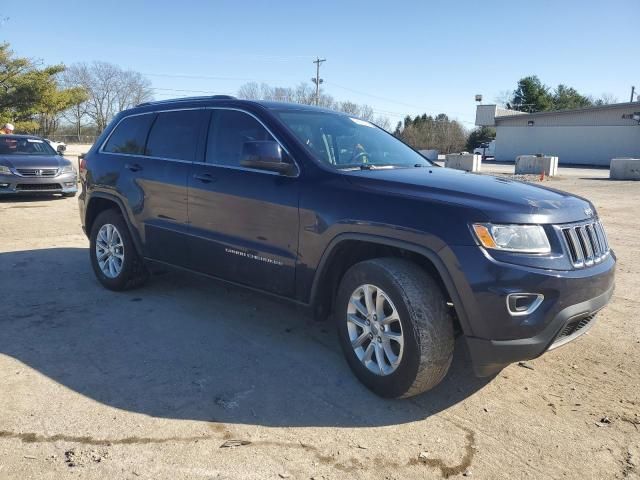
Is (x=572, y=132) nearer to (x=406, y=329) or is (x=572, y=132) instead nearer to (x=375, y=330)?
(x=375, y=330)

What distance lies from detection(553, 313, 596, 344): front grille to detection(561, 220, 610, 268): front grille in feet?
1.04

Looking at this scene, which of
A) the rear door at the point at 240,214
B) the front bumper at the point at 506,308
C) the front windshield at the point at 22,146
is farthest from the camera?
the front windshield at the point at 22,146

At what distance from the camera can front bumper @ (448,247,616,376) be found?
9.25ft

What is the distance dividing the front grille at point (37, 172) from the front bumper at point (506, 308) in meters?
11.6

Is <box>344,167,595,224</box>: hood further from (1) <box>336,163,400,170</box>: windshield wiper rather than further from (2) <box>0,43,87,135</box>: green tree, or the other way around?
(2) <box>0,43,87,135</box>: green tree

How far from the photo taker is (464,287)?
2902mm

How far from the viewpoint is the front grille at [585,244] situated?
305 cm

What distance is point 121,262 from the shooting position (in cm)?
525

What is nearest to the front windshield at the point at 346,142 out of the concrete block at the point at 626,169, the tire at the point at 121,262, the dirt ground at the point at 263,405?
the dirt ground at the point at 263,405

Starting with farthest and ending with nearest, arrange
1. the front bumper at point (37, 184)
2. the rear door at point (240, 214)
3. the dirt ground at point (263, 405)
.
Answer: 1. the front bumper at point (37, 184)
2. the rear door at point (240, 214)
3. the dirt ground at point (263, 405)

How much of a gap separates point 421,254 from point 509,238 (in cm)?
50

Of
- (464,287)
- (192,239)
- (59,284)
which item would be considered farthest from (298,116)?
(59,284)

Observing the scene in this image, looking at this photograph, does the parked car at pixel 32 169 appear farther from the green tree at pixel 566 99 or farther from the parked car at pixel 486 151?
the green tree at pixel 566 99

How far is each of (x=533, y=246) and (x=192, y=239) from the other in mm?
→ 2733
